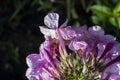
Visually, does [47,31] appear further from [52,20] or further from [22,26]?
[22,26]

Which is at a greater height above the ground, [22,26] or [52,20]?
[22,26]

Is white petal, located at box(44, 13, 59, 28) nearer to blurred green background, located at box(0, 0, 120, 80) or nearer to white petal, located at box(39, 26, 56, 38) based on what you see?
white petal, located at box(39, 26, 56, 38)

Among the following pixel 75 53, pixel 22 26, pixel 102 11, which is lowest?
pixel 75 53

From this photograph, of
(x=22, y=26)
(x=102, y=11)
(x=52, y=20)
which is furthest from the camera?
(x=22, y=26)

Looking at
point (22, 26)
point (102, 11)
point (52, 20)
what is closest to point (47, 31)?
point (52, 20)

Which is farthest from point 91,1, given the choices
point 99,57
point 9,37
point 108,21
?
point 99,57

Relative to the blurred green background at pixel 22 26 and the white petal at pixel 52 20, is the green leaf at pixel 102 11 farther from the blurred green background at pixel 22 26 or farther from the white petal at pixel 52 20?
the white petal at pixel 52 20

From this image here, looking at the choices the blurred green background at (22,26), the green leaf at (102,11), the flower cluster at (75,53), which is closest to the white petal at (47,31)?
the flower cluster at (75,53)

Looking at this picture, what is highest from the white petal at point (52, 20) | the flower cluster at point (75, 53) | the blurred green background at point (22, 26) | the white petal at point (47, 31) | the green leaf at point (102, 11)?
the blurred green background at point (22, 26)

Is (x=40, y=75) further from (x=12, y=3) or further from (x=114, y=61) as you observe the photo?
(x=12, y=3)
